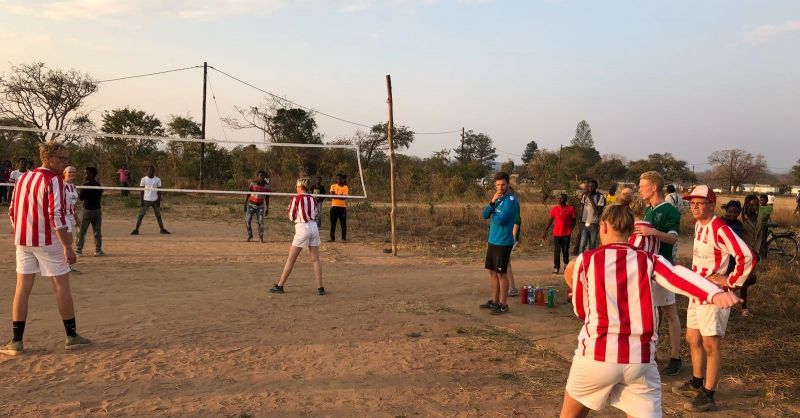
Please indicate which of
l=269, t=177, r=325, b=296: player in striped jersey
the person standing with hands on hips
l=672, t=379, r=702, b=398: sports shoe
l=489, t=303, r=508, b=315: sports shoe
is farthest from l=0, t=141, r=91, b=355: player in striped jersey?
the person standing with hands on hips

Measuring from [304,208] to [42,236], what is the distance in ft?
10.5

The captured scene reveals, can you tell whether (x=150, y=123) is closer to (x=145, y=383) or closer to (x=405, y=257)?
(x=405, y=257)

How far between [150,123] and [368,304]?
35.3 metres

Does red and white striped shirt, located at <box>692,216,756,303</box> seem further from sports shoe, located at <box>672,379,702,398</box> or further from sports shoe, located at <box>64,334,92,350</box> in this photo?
sports shoe, located at <box>64,334,92,350</box>

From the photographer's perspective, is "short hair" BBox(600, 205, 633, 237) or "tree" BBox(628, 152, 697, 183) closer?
"short hair" BBox(600, 205, 633, 237)

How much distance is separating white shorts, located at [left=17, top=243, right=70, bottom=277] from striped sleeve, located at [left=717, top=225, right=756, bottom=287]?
5416 millimetres

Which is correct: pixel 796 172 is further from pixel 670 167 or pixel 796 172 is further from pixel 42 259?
pixel 42 259

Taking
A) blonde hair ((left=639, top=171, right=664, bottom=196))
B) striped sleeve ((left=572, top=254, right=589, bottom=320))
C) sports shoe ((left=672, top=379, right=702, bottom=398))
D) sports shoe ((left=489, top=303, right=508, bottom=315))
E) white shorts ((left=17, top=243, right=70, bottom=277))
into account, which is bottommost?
sports shoe ((left=672, top=379, right=702, bottom=398))

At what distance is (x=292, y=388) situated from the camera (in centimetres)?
409

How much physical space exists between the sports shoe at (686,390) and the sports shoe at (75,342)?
205 inches

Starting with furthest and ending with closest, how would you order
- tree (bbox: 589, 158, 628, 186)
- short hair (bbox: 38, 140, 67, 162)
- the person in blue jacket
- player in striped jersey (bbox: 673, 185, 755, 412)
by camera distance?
1. tree (bbox: 589, 158, 628, 186)
2. the person in blue jacket
3. short hair (bbox: 38, 140, 67, 162)
4. player in striped jersey (bbox: 673, 185, 755, 412)

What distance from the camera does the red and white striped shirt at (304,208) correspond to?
720 centimetres

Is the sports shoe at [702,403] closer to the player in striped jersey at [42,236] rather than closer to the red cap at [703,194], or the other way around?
the red cap at [703,194]

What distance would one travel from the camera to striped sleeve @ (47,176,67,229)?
15.0ft
